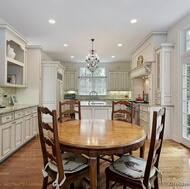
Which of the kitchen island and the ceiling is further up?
the ceiling

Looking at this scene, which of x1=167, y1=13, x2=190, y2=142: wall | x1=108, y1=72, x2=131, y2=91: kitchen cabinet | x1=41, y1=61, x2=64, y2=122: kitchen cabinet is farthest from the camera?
x1=108, y1=72, x2=131, y2=91: kitchen cabinet

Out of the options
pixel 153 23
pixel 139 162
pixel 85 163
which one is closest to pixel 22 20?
pixel 153 23

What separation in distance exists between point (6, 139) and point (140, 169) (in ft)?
8.17

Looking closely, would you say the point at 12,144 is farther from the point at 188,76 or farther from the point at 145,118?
the point at 188,76

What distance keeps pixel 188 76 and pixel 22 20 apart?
4.12m

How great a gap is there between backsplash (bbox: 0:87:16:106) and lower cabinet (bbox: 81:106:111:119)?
2.07 meters

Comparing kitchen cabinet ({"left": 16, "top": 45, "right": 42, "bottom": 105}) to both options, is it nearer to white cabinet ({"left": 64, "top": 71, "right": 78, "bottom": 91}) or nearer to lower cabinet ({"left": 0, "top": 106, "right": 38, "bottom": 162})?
lower cabinet ({"left": 0, "top": 106, "right": 38, "bottom": 162})

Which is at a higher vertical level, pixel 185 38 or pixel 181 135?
pixel 185 38

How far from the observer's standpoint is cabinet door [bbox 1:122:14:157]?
2.83 metres

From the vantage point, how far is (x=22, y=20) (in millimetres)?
3814

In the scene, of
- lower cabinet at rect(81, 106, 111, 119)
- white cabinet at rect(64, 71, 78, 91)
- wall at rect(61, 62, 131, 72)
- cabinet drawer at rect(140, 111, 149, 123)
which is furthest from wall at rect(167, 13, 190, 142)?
white cabinet at rect(64, 71, 78, 91)

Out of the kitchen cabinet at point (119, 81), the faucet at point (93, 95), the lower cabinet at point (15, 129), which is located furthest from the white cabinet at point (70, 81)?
the lower cabinet at point (15, 129)

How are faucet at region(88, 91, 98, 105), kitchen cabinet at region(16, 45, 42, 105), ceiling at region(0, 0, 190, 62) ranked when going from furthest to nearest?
faucet at region(88, 91, 98, 105), kitchen cabinet at region(16, 45, 42, 105), ceiling at region(0, 0, 190, 62)

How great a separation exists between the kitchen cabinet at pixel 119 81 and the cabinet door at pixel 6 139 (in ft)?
20.7
